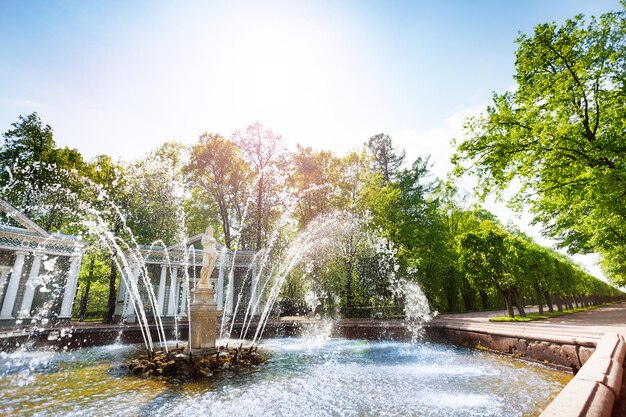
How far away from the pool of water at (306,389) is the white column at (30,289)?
1223cm

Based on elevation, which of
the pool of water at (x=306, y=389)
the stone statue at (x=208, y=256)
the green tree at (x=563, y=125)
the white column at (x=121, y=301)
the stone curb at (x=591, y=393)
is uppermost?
the green tree at (x=563, y=125)

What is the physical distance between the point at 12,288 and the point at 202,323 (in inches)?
681

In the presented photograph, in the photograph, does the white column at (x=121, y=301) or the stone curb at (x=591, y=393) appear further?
the white column at (x=121, y=301)

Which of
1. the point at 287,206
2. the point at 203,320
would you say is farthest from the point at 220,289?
the point at 203,320

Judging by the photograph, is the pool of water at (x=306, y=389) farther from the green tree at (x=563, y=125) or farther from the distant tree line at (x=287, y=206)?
the distant tree line at (x=287, y=206)

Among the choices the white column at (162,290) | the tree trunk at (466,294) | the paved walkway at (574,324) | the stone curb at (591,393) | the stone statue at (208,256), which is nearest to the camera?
the stone curb at (591,393)

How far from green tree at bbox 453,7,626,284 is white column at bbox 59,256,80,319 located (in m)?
25.0

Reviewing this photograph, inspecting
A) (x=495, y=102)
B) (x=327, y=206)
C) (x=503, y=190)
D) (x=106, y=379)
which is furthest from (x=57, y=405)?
(x=327, y=206)

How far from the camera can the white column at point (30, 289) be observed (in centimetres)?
1827

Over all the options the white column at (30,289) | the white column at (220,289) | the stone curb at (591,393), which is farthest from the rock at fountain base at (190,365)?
the white column at (220,289)

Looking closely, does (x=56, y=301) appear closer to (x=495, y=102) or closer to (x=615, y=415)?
(x=615, y=415)

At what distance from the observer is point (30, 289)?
60.5 ft

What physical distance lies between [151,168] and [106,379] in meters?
28.1

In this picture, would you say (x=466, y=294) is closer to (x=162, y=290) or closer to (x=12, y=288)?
(x=162, y=290)
